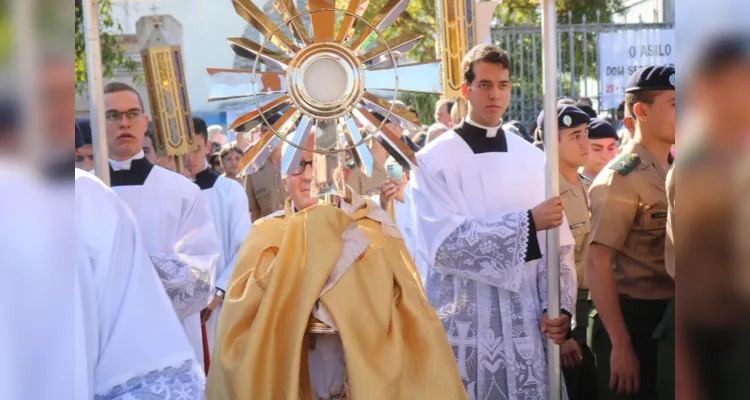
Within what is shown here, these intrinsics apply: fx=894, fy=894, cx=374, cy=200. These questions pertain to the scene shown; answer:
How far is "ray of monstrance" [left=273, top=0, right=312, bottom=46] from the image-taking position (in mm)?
2447

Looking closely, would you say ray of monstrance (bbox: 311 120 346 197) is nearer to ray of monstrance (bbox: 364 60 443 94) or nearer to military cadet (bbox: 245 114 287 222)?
ray of monstrance (bbox: 364 60 443 94)

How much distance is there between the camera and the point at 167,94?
4023 mm

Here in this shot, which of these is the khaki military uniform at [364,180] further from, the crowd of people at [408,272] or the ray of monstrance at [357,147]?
the ray of monstrance at [357,147]

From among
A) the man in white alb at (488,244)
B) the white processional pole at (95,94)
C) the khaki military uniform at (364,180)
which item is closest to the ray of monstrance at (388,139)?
the man in white alb at (488,244)

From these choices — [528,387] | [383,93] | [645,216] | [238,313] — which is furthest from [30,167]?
[528,387]

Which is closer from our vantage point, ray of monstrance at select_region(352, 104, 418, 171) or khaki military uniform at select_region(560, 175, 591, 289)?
ray of monstrance at select_region(352, 104, 418, 171)

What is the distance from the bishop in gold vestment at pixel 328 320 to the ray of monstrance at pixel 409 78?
15.0 inches

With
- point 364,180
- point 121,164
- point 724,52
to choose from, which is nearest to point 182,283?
point 121,164

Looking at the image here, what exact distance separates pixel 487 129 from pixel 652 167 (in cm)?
79

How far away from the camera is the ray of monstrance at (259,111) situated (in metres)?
2.50

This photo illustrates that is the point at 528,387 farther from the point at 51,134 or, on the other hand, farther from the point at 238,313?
the point at 51,134

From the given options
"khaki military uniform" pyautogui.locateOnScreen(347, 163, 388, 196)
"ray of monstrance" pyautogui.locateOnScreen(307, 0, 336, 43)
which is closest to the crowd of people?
"ray of monstrance" pyautogui.locateOnScreen(307, 0, 336, 43)

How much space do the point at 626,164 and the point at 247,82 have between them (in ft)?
4.74

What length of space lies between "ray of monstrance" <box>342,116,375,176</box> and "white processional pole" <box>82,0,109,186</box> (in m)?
1.00
